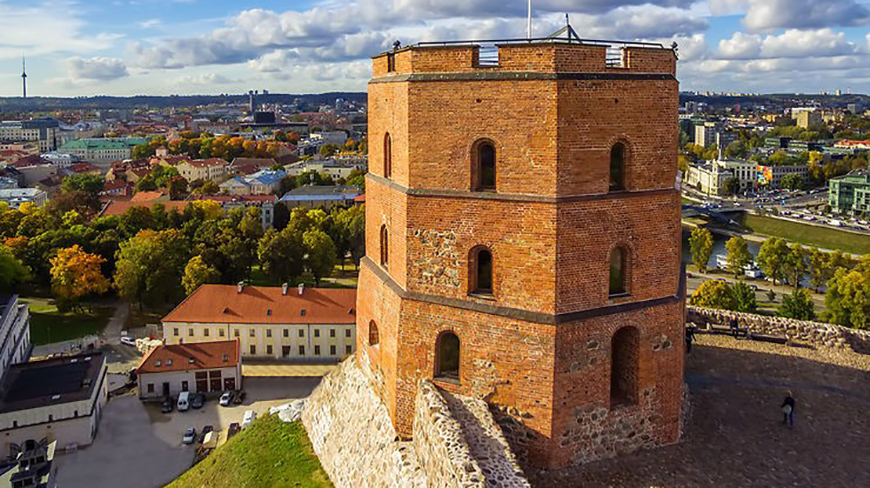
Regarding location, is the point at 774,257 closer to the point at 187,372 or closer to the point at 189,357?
the point at 189,357

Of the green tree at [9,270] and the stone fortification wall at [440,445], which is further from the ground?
the stone fortification wall at [440,445]

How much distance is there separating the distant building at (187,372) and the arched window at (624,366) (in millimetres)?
31984

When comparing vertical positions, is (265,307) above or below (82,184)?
below

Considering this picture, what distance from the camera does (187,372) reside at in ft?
145

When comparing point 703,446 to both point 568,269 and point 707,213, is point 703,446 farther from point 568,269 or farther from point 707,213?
point 707,213

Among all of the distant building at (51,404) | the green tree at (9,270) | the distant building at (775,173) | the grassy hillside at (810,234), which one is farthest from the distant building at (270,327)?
the distant building at (775,173)

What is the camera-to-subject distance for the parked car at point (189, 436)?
37844 millimetres

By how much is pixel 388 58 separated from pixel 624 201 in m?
7.44

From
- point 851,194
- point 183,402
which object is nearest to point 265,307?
point 183,402

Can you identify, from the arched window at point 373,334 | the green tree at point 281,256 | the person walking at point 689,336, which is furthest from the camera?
the green tree at point 281,256

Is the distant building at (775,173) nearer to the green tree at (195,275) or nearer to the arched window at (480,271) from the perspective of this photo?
the green tree at (195,275)

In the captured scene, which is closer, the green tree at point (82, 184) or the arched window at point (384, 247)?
the arched window at point (384, 247)

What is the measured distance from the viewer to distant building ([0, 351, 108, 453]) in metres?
37.1

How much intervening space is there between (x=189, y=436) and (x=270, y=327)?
41.8ft
